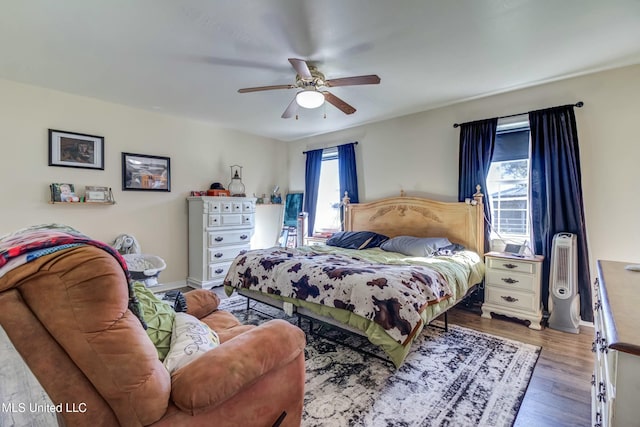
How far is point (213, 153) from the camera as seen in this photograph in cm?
506

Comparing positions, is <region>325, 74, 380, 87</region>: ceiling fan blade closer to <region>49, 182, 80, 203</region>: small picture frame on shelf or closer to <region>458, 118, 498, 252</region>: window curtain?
<region>458, 118, 498, 252</region>: window curtain

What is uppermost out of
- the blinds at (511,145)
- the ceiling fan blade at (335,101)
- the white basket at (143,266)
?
the ceiling fan blade at (335,101)

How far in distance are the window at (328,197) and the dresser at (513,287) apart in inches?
104

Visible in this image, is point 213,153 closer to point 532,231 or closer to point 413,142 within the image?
point 413,142

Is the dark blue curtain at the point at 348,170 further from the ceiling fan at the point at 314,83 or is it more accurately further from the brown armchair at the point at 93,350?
the brown armchair at the point at 93,350

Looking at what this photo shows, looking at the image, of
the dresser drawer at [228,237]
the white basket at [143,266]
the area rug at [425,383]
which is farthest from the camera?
the dresser drawer at [228,237]

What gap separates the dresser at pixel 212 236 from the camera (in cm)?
450

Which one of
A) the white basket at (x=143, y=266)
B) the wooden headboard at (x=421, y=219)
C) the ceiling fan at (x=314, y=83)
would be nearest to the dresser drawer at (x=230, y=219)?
the white basket at (x=143, y=266)

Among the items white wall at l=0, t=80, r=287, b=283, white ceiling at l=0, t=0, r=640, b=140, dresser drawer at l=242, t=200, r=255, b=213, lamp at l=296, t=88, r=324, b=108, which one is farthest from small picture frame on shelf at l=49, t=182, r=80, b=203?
lamp at l=296, t=88, r=324, b=108

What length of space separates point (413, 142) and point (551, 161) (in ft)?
5.61

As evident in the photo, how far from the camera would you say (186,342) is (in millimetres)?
1283

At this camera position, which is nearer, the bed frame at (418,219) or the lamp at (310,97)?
the lamp at (310,97)

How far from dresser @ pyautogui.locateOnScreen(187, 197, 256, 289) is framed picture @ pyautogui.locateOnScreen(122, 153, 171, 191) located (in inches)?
19.0

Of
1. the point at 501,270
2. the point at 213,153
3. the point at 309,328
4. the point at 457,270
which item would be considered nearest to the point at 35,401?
the point at 309,328
